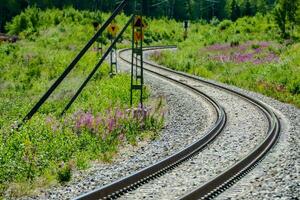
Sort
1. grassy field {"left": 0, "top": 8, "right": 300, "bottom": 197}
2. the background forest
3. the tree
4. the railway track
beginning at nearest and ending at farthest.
Answer: the railway track → grassy field {"left": 0, "top": 8, "right": 300, "bottom": 197} → the tree → the background forest

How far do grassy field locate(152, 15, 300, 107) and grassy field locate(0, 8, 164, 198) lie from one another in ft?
24.1

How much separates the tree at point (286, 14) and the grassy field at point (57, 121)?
77.9ft

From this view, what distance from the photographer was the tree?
51.1 meters

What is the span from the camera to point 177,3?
437ft

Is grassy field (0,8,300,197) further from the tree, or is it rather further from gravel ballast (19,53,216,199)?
the tree

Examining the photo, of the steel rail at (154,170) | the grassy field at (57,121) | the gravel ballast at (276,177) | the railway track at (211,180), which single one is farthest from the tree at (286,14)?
the gravel ballast at (276,177)

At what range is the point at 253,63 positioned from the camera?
3550 centimetres

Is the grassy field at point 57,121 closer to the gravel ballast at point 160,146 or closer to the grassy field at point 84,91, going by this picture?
the grassy field at point 84,91

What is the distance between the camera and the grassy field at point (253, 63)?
26859mm

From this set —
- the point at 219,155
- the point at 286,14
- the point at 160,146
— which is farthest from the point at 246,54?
the point at 219,155

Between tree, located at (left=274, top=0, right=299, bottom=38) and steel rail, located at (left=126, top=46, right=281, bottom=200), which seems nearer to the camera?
steel rail, located at (left=126, top=46, right=281, bottom=200)

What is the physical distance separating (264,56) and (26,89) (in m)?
19.8

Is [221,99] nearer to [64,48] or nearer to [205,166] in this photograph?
[205,166]

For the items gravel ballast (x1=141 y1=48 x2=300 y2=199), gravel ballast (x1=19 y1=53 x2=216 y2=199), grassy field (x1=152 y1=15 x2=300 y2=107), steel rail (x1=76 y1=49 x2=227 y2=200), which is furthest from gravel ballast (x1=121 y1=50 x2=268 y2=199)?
grassy field (x1=152 y1=15 x2=300 y2=107)
